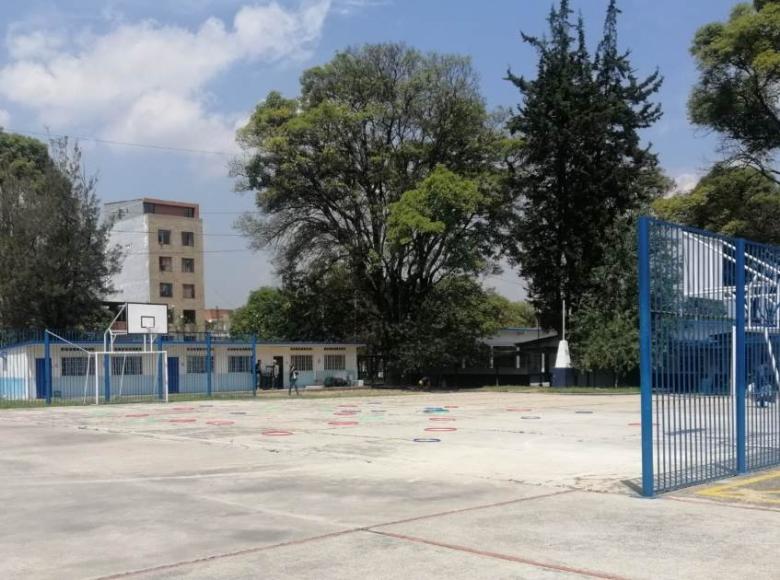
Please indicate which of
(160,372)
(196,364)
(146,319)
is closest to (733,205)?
(146,319)

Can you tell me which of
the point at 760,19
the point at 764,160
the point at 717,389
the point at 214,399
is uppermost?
A: the point at 760,19

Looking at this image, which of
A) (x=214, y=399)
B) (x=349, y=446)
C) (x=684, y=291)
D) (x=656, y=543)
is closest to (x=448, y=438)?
(x=349, y=446)

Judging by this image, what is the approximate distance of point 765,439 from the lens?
1215 cm

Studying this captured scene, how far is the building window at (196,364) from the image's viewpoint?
4581 centimetres

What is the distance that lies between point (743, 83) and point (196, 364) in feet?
105

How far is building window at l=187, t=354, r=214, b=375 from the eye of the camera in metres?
45.8

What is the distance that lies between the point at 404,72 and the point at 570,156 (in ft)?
34.7

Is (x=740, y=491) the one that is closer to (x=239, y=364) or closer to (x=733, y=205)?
(x=733, y=205)

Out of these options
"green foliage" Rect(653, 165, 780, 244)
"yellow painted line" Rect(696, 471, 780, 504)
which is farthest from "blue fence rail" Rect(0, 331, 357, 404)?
"yellow painted line" Rect(696, 471, 780, 504)

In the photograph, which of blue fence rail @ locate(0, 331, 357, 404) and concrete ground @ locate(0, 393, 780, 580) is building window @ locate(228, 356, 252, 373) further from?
concrete ground @ locate(0, 393, 780, 580)

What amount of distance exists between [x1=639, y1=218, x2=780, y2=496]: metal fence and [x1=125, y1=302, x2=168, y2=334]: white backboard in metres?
30.2

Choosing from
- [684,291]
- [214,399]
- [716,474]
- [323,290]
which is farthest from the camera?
[323,290]

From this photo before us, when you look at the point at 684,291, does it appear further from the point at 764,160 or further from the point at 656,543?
the point at 764,160

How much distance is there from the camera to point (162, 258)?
85125mm
